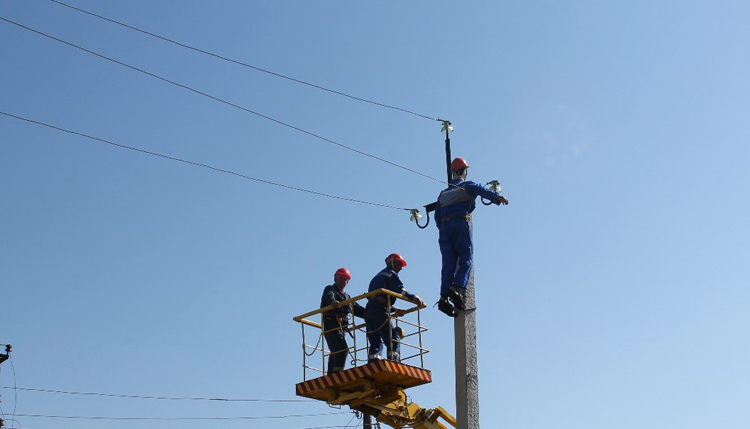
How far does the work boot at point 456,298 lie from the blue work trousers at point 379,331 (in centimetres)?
154

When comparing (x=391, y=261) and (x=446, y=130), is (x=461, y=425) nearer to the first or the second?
(x=391, y=261)

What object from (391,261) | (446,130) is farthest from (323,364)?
(446,130)

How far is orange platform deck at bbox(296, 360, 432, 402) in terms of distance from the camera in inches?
546

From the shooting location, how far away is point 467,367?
1263 centimetres

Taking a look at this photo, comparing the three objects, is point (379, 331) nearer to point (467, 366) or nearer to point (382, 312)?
point (382, 312)

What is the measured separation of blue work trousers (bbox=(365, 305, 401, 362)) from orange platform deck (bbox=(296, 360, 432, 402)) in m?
0.29

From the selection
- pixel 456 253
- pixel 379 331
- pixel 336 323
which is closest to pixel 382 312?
pixel 379 331

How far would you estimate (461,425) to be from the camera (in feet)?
40.7

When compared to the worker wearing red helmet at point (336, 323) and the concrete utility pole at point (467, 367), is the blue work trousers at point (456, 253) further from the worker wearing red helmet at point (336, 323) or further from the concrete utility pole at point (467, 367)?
the worker wearing red helmet at point (336, 323)

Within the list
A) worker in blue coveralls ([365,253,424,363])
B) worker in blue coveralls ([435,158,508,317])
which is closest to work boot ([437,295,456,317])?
worker in blue coveralls ([435,158,508,317])

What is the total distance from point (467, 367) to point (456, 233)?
198 centimetres

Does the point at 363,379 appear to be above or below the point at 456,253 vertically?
below

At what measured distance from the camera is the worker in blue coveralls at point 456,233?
13055 millimetres

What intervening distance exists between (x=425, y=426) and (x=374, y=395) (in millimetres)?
1627
